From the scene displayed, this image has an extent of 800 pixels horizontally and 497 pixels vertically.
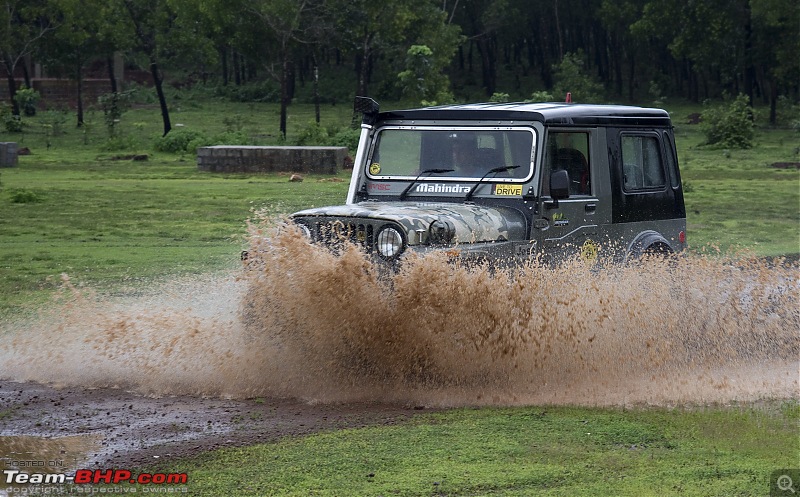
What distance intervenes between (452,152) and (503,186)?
0.54m

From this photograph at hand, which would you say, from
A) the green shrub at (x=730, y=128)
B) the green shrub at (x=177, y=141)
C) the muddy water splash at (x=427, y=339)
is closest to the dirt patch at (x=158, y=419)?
the muddy water splash at (x=427, y=339)

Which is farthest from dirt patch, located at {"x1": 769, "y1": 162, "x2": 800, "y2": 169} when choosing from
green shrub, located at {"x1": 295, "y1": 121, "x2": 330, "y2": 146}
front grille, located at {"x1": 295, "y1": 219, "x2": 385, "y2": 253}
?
front grille, located at {"x1": 295, "y1": 219, "x2": 385, "y2": 253}

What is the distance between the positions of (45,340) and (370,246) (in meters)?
2.89

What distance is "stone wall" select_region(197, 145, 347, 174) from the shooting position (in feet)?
79.0

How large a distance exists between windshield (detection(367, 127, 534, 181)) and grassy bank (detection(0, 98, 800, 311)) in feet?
13.5

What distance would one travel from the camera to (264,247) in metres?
7.07

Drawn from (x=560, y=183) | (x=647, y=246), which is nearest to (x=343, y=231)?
(x=560, y=183)

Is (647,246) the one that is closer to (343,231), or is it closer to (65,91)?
(343,231)

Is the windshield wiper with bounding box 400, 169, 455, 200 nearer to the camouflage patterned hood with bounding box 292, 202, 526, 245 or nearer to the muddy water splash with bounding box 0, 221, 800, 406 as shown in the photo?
the camouflage patterned hood with bounding box 292, 202, 526, 245

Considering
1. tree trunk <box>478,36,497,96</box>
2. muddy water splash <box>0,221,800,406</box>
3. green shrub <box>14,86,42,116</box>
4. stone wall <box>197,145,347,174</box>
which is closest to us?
muddy water splash <box>0,221,800,406</box>

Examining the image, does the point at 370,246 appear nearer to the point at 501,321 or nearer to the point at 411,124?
the point at 501,321

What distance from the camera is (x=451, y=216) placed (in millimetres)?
7191

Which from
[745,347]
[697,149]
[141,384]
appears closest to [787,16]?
[697,149]

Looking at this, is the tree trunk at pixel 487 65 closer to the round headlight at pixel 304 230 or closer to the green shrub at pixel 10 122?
the green shrub at pixel 10 122
